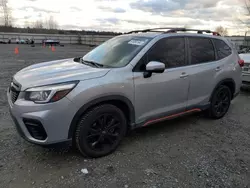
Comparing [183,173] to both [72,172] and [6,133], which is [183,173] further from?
[6,133]

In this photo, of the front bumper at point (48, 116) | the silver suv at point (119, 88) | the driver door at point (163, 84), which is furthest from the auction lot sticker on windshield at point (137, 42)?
the front bumper at point (48, 116)

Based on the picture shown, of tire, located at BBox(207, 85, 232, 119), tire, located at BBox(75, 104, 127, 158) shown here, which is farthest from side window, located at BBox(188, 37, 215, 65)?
tire, located at BBox(75, 104, 127, 158)

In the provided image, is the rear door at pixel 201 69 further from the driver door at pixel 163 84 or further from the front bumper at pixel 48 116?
the front bumper at pixel 48 116

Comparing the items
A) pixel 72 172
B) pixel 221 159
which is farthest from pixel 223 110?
pixel 72 172

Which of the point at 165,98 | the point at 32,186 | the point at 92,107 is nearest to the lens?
the point at 32,186

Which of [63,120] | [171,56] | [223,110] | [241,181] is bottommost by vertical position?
[241,181]

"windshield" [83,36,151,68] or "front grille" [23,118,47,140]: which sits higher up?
"windshield" [83,36,151,68]

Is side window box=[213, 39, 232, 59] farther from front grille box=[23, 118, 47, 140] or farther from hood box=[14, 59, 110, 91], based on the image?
front grille box=[23, 118, 47, 140]

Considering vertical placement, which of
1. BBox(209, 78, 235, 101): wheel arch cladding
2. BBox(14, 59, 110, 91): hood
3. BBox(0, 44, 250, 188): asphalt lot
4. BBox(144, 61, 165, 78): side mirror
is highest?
BBox(144, 61, 165, 78): side mirror

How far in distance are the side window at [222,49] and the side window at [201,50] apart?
0.54 feet

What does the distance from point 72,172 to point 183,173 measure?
145 cm

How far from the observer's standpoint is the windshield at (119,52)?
339 centimetres

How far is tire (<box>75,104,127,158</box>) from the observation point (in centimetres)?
289

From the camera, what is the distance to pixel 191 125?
176 inches
